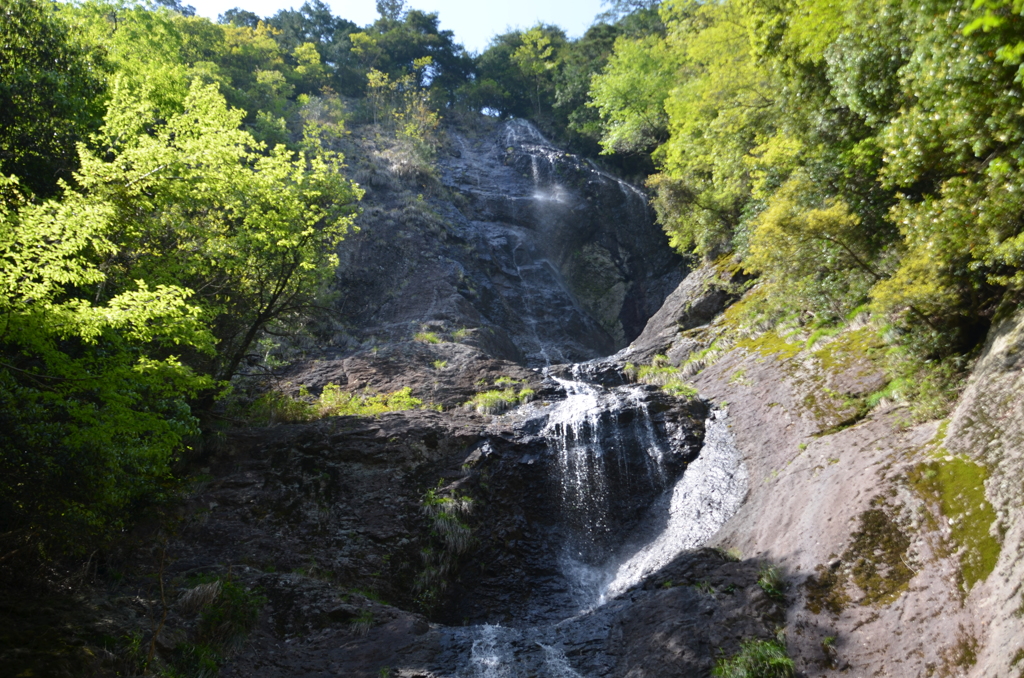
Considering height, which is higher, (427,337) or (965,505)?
(427,337)

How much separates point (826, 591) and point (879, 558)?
0.74 m

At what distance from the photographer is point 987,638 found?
468 centimetres

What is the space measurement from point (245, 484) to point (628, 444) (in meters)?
8.44

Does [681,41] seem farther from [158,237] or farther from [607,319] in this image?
[158,237]

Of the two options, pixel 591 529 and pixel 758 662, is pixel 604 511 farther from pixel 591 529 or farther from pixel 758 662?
pixel 758 662

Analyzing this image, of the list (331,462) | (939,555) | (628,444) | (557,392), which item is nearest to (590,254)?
(557,392)

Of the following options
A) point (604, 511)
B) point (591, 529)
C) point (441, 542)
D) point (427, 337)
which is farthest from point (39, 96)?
point (604, 511)

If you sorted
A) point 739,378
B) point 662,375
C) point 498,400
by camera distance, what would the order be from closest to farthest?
1. point 739,378
2. point 498,400
3. point 662,375

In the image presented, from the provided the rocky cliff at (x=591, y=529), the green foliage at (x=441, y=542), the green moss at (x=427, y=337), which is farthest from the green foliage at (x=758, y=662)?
the green moss at (x=427, y=337)

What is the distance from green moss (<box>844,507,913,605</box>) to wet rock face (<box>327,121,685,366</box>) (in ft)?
48.2

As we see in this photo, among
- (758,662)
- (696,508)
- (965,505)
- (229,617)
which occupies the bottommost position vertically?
(758,662)

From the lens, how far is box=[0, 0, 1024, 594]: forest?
6.12m

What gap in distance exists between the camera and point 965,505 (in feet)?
19.1

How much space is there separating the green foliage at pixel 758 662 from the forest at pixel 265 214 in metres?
4.09
